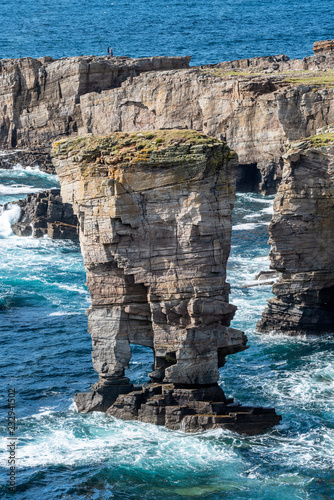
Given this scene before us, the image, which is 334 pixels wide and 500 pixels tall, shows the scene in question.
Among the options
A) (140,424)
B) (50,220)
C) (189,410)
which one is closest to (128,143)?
(189,410)

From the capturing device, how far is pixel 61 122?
126 m

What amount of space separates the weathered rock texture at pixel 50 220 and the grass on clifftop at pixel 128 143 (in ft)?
146

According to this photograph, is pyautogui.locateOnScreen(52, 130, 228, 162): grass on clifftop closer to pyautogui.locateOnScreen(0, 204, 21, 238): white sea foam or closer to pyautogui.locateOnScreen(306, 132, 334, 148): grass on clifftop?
pyautogui.locateOnScreen(306, 132, 334, 148): grass on clifftop

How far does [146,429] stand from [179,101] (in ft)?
254

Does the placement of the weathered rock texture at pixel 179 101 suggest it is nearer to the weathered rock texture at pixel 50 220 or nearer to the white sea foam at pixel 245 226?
the white sea foam at pixel 245 226

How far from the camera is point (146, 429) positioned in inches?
1633

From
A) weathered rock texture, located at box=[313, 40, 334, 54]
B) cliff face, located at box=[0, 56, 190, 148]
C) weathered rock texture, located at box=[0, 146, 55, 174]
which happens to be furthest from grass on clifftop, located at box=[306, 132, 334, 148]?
weathered rock texture, located at box=[313, 40, 334, 54]

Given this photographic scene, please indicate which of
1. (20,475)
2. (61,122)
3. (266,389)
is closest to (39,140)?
(61,122)

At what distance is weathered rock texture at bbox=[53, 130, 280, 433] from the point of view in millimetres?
40812

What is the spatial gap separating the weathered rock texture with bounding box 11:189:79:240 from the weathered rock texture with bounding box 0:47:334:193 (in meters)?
23.7

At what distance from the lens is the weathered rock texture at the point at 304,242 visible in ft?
181

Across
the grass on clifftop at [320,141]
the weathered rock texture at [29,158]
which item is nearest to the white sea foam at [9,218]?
the weathered rock texture at [29,158]

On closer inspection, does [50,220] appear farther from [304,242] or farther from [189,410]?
[189,410]

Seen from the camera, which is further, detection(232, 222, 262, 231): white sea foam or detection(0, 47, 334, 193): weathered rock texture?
detection(0, 47, 334, 193): weathered rock texture
